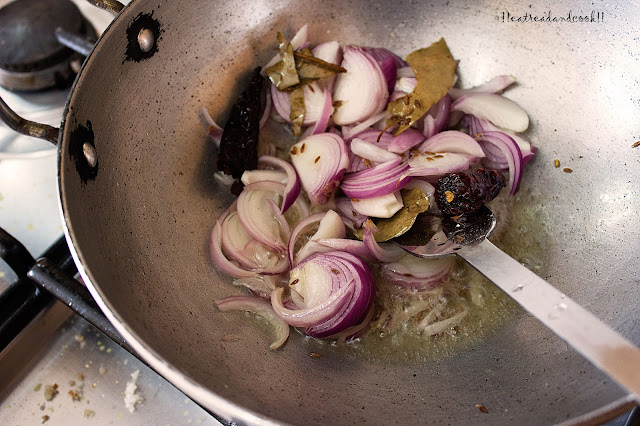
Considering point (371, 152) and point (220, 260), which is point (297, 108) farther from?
point (220, 260)

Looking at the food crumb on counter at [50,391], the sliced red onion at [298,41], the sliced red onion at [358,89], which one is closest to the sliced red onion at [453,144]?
the sliced red onion at [358,89]

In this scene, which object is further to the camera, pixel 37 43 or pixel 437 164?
pixel 37 43

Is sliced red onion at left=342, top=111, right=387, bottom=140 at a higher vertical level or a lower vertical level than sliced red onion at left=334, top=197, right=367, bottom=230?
higher

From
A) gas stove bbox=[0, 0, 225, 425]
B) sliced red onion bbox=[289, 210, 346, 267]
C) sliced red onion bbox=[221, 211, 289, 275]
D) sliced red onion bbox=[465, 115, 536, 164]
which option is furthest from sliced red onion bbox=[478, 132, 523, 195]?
gas stove bbox=[0, 0, 225, 425]

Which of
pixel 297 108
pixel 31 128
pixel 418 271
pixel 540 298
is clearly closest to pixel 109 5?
pixel 31 128

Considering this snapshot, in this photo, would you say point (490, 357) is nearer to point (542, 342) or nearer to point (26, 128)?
point (542, 342)

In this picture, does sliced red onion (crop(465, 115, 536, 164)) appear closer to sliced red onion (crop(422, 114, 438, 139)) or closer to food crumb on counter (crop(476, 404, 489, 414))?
sliced red onion (crop(422, 114, 438, 139))
